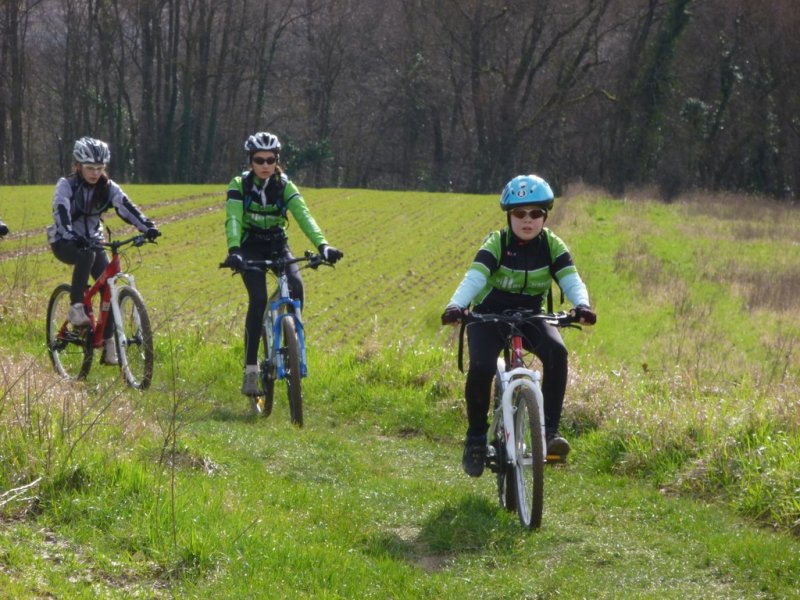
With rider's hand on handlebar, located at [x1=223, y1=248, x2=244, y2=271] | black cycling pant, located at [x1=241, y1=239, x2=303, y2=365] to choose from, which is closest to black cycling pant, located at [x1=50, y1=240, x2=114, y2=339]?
black cycling pant, located at [x1=241, y1=239, x2=303, y2=365]

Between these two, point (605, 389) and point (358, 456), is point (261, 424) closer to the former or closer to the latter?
point (358, 456)

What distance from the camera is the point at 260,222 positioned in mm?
9273

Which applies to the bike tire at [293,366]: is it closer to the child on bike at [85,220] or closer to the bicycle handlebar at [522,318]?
the child on bike at [85,220]

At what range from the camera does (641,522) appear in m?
6.41

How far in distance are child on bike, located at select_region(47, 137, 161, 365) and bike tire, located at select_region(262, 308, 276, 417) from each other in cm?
130

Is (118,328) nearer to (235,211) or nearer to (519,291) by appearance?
(235,211)

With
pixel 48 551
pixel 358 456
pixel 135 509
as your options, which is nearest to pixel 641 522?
pixel 358 456

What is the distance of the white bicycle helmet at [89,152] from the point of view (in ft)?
30.8

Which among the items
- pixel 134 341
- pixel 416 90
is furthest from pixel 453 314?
pixel 416 90

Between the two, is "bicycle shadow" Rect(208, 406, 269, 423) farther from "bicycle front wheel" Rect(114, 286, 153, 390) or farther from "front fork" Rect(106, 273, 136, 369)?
"front fork" Rect(106, 273, 136, 369)

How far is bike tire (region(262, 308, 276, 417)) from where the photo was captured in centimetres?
929

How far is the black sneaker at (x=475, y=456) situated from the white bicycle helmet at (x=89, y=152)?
175 inches

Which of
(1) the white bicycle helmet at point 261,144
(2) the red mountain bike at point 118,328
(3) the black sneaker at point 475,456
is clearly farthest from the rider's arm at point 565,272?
(2) the red mountain bike at point 118,328

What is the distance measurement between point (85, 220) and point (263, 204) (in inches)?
69.6
